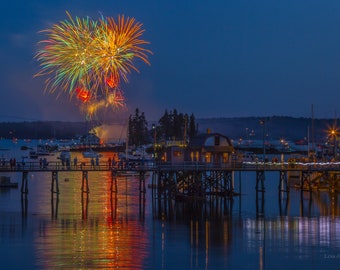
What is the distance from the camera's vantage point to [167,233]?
4781cm

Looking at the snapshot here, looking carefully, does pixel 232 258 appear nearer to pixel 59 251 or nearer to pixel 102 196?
pixel 59 251

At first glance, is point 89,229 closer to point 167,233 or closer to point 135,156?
point 167,233

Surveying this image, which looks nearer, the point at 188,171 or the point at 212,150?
the point at 188,171

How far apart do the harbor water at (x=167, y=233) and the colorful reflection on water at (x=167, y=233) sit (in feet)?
0.18

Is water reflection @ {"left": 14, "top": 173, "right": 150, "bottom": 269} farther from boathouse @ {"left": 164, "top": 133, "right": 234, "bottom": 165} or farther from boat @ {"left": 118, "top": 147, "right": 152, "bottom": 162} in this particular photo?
boat @ {"left": 118, "top": 147, "right": 152, "bottom": 162}

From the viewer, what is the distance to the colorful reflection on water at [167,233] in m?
38.3

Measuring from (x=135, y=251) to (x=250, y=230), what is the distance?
11.5 metres

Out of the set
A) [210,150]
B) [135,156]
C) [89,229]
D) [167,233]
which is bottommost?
[167,233]

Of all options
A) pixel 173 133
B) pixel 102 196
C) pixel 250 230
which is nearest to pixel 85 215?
pixel 250 230

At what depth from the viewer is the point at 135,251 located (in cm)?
4044

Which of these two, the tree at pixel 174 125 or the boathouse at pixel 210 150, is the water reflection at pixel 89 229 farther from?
the tree at pixel 174 125

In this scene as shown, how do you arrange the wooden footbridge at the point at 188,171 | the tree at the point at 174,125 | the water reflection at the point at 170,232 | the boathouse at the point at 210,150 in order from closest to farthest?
the water reflection at the point at 170,232, the wooden footbridge at the point at 188,171, the boathouse at the point at 210,150, the tree at the point at 174,125

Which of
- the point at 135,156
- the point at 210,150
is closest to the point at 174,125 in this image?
the point at 135,156

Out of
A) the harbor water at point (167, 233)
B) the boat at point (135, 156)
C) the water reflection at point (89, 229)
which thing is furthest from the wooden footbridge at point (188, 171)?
the boat at point (135, 156)
